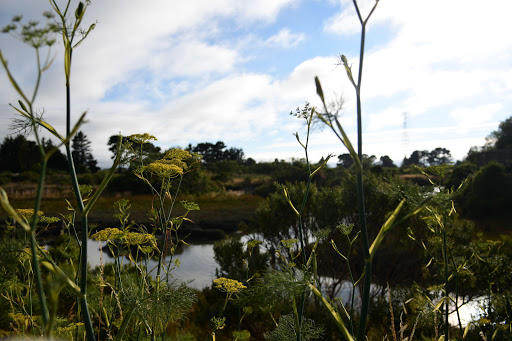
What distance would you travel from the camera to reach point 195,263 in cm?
1197

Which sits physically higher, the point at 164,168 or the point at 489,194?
the point at 164,168

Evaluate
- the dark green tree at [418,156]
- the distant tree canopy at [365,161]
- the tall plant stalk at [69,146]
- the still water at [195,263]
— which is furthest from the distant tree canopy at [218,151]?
the tall plant stalk at [69,146]

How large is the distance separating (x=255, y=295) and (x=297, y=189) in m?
7.15

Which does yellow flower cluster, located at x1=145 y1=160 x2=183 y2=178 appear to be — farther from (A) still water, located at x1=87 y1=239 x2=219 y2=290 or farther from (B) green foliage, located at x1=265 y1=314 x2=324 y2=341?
(A) still water, located at x1=87 y1=239 x2=219 y2=290

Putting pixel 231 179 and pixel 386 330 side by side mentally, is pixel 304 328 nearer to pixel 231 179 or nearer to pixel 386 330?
pixel 386 330

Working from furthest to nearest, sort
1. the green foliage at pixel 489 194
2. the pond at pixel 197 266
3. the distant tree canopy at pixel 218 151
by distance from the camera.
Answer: the distant tree canopy at pixel 218 151 < the green foliage at pixel 489 194 < the pond at pixel 197 266

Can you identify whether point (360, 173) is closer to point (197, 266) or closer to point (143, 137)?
point (143, 137)

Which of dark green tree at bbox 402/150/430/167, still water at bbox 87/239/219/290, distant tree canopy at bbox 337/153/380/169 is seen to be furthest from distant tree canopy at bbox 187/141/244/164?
still water at bbox 87/239/219/290

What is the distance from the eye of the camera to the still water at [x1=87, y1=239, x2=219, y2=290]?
964cm

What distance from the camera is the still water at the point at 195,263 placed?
9641 mm

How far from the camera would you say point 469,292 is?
6.24m

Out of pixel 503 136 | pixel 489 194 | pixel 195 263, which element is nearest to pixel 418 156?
pixel 503 136

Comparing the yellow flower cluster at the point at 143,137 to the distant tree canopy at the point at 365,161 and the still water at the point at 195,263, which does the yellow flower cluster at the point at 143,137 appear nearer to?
the distant tree canopy at the point at 365,161

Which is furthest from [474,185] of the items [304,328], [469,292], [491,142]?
[491,142]
